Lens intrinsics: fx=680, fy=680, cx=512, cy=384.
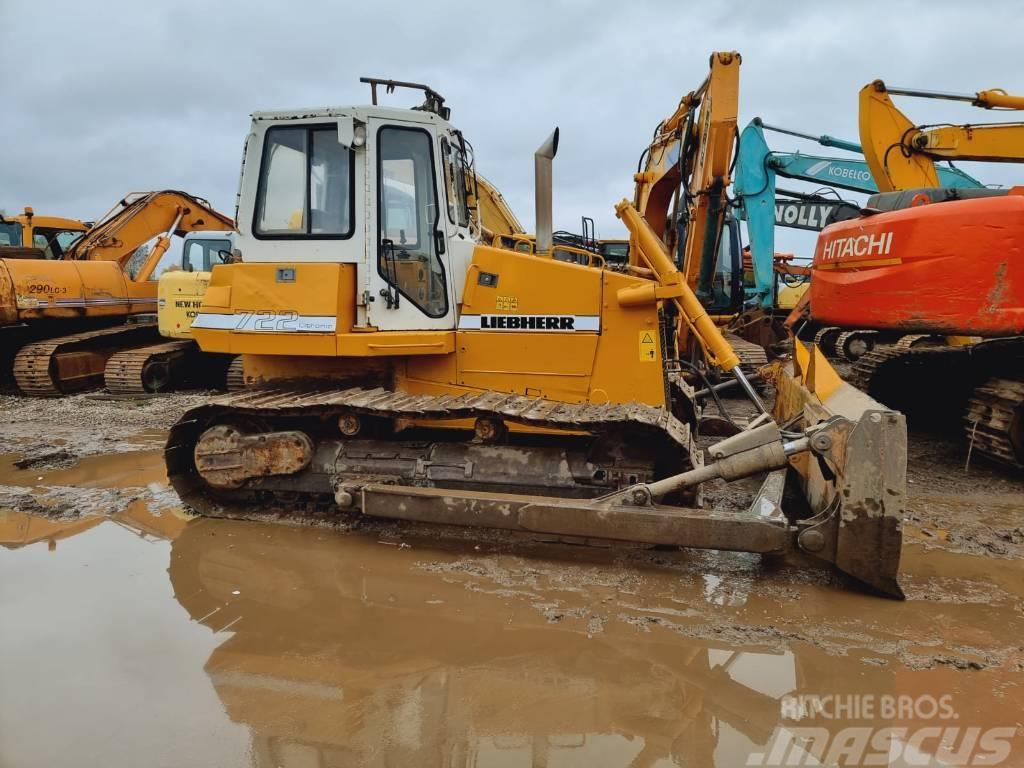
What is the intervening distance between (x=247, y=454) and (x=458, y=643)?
2.19 metres

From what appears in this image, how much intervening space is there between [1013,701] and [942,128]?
596 centimetres

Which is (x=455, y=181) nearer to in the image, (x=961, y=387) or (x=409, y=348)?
(x=409, y=348)

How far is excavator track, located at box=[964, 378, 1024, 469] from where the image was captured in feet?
17.7

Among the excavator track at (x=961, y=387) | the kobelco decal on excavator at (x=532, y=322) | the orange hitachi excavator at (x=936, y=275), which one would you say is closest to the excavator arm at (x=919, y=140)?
the orange hitachi excavator at (x=936, y=275)

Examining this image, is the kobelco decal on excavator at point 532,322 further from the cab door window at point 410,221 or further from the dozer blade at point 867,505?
the dozer blade at point 867,505

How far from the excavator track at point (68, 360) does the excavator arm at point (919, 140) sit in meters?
10.6

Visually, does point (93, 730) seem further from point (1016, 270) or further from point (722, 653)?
point (1016, 270)

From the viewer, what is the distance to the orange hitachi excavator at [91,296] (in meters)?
9.80

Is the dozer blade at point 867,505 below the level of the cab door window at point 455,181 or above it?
below

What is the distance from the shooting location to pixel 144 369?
9.52m

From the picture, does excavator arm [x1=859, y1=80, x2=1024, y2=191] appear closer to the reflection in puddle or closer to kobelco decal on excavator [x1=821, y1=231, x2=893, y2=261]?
kobelco decal on excavator [x1=821, y1=231, x2=893, y2=261]

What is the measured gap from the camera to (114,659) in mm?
2949

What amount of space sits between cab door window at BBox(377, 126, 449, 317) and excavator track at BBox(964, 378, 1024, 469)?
180 inches

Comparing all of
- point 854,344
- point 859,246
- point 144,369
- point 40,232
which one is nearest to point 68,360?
point 144,369
